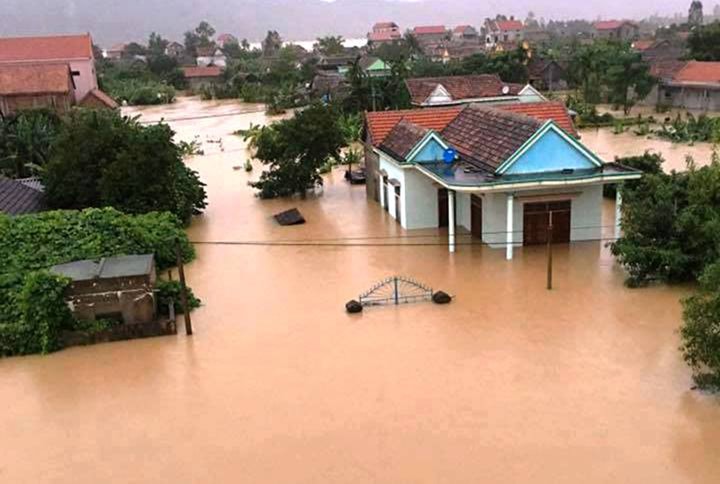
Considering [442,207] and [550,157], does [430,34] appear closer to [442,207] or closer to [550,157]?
[442,207]

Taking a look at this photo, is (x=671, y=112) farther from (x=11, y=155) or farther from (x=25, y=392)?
(x=25, y=392)

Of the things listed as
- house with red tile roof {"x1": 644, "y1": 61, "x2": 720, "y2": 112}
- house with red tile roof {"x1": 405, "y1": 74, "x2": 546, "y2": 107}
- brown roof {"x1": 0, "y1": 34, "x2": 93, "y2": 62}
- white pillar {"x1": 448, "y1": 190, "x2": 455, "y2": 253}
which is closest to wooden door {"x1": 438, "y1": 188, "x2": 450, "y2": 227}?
white pillar {"x1": 448, "y1": 190, "x2": 455, "y2": 253}

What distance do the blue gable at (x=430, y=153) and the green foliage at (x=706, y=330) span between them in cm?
1011

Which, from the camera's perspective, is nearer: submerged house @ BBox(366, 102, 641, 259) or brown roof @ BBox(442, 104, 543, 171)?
submerged house @ BBox(366, 102, 641, 259)

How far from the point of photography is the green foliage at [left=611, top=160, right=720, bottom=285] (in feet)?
50.6

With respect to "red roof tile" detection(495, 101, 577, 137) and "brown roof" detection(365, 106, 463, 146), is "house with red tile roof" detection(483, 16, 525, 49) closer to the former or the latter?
"red roof tile" detection(495, 101, 577, 137)

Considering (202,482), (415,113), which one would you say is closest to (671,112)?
(415,113)

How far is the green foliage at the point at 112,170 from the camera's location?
20.3 metres

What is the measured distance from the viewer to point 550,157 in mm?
18203

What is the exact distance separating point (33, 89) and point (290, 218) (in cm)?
2871

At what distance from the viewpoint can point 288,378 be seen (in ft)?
40.9

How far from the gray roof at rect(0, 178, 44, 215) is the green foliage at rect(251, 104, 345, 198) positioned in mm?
7940

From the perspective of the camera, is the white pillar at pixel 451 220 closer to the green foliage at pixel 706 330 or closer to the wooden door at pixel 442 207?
the wooden door at pixel 442 207

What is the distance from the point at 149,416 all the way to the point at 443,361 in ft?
16.7
